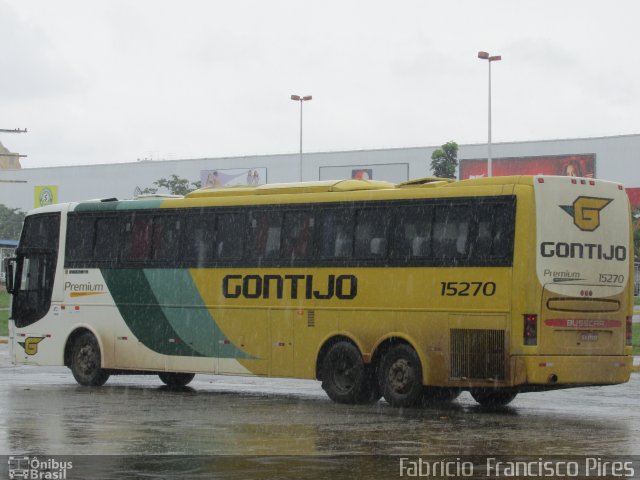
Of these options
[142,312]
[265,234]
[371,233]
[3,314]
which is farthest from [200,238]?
[3,314]

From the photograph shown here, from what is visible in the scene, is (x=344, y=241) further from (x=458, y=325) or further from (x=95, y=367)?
(x=95, y=367)

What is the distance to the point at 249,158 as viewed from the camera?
110312mm

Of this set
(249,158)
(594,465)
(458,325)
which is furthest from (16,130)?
(594,465)

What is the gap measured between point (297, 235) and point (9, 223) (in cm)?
10416

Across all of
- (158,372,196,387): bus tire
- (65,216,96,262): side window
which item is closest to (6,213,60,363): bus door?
(65,216,96,262): side window

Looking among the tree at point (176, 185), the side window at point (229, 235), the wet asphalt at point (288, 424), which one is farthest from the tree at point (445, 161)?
the side window at point (229, 235)

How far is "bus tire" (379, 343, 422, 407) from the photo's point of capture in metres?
19.9

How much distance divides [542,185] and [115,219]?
8.61 m

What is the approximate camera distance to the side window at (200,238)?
23125 mm

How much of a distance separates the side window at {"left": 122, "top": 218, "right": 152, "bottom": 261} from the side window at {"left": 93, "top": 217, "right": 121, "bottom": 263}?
219 mm

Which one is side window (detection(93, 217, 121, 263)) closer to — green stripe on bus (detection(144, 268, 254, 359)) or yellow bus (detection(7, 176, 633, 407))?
yellow bus (detection(7, 176, 633, 407))

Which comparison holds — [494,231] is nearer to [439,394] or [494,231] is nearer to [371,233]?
[371,233]

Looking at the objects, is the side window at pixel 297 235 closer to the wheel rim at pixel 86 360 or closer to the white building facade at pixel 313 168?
the wheel rim at pixel 86 360

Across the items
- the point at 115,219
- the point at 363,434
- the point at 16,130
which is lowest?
the point at 363,434
